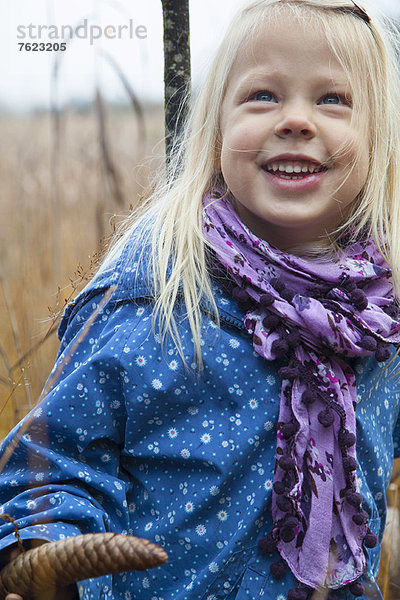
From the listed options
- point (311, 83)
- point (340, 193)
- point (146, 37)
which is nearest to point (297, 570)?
point (340, 193)

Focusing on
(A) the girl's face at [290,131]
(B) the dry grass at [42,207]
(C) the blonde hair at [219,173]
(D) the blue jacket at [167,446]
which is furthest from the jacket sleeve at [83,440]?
(B) the dry grass at [42,207]

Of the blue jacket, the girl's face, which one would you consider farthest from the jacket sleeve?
the girl's face

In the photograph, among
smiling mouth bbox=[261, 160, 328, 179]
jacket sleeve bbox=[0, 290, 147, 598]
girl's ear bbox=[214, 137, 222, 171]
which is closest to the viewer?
jacket sleeve bbox=[0, 290, 147, 598]

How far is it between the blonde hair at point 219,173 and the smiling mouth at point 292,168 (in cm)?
14

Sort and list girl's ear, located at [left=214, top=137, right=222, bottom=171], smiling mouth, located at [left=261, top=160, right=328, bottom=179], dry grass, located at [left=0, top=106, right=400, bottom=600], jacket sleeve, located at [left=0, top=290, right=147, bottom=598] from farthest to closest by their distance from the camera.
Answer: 1. dry grass, located at [left=0, top=106, right=400, bottom=600]
2. girl's ear, located at [left=214, top=137, right=222, bottom=171]
3. smiling mouth, located at [left=261, top=160, right=328, bottom=179]
4. jacket sleeve, located at [left=0, top=290, right=147, bottom=598]

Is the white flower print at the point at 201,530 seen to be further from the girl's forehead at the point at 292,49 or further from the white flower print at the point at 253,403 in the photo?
the girl's forehead at the point at 292,49

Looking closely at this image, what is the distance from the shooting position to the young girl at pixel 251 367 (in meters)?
1.20

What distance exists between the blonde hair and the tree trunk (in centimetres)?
7

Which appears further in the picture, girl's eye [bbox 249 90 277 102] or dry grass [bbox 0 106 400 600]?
dry grass [bbox 0 106 400 600]

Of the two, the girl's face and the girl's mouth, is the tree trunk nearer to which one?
the girl's face

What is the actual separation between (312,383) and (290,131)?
0.46 metres

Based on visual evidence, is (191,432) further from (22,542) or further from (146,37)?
(146,37)

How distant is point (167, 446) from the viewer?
123cm

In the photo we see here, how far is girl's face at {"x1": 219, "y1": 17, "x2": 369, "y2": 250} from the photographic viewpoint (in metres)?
1.25
